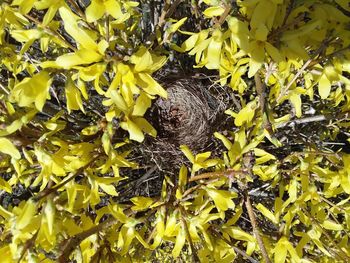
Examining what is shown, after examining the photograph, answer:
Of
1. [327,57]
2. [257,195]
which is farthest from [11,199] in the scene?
[327,57]

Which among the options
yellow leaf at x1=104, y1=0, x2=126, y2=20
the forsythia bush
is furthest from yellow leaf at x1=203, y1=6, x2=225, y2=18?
yellow leaf at x1=104, y1=0, x2=126, y2=20

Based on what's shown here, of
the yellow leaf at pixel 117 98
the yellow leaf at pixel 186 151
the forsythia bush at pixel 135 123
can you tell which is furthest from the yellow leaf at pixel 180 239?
the yellow leaf at pixel 117 98

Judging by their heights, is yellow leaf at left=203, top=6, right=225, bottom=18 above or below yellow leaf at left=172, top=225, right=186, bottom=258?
above

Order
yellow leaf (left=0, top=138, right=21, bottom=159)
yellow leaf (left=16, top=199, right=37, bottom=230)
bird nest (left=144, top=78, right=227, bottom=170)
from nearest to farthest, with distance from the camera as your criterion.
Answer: yellow leaf (left=16, top=199, right=37, bottom=230)
yellow leaf (left=0, top=138, right=21, bottom=159)
bird nest (left=144, top=78, right=227, bottom=170)

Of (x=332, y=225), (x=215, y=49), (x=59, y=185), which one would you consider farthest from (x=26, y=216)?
(x=332, y=225)

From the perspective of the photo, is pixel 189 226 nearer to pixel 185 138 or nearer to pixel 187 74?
pixel 185 138

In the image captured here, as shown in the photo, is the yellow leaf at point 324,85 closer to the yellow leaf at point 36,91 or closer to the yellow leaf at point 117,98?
the yellow leaf at point 117,98

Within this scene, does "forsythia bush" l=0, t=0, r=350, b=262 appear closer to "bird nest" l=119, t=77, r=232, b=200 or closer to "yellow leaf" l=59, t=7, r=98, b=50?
"yellow leaf" l=59, t=7, r=98, b=50

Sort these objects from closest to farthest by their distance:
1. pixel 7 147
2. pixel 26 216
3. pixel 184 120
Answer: pixel 26 216 < pixel 7 147 < pixel 184 120

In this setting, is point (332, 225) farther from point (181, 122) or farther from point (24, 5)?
point (24, 5)

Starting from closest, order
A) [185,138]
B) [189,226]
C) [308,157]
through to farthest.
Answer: [189,226] < [308,157] < [185,138]

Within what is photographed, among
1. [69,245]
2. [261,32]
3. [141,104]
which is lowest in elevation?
[69,245]
